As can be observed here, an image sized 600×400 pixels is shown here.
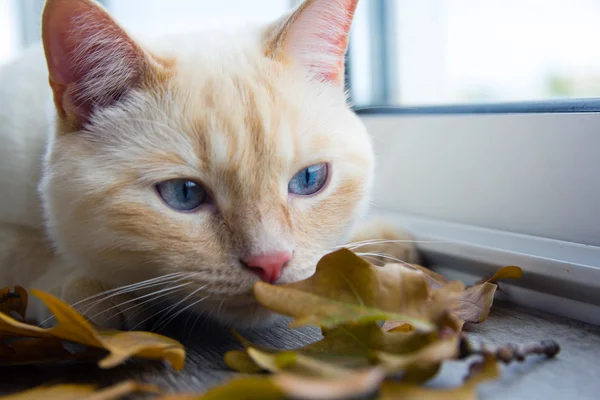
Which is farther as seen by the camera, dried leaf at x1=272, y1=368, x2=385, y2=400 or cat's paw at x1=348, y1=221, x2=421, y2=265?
cat's paw at x1=348, y1=221, x2=421, y2=265

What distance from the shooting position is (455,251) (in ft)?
3.76

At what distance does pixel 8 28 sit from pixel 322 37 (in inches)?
76.1

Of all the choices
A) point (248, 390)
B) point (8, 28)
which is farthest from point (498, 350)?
point (8, 28)

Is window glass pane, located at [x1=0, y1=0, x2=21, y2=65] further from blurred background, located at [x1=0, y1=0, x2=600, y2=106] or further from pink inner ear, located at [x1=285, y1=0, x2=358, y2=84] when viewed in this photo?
pink inner ear, located at [x1=285, y1=0, x2=358, y2=84]

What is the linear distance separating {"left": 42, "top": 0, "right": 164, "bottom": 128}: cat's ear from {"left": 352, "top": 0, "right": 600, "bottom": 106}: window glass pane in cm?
85

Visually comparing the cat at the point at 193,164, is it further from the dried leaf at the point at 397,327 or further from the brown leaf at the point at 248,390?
the brown leaf at the point at 248,390

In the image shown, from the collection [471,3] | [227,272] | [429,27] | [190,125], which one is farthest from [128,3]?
[227,272]

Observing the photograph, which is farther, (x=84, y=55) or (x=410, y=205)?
(x=410, y=205)

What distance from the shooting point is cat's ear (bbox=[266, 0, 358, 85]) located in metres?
0.97

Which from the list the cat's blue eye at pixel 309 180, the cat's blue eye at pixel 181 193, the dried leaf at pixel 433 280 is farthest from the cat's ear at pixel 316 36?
the dried leaf at pixel 433 280

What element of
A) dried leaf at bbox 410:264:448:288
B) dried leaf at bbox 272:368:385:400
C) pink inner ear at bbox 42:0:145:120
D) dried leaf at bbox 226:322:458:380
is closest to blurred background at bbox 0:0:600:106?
pink inner ear at bbox 42:0:145:120

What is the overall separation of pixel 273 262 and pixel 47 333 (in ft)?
1.03

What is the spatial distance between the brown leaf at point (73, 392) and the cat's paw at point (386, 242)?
2.10ft

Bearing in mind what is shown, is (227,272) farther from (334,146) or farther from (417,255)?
(417,255)
